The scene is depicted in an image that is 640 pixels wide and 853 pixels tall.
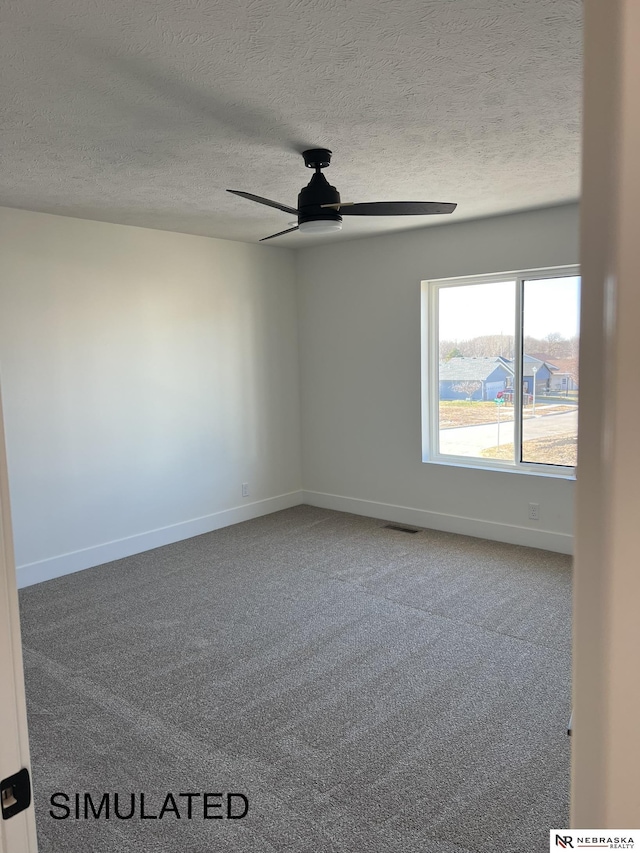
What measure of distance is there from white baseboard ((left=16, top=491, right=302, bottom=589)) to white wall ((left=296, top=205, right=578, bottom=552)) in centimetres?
56

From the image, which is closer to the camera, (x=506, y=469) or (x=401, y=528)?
(x=506, y=469)

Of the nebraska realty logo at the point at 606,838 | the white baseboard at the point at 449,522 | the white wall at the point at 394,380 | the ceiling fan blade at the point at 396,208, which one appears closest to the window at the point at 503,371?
the white wall at the point at 394,380

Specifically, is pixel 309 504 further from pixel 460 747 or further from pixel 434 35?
pixel 434 35

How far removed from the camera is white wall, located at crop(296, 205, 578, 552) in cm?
490

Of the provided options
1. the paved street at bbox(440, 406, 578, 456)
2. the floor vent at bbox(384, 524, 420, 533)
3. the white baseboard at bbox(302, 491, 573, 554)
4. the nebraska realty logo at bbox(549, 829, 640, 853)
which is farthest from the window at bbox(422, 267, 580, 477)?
the nebraska realty logo at bbox(549, 829, 640, 853)

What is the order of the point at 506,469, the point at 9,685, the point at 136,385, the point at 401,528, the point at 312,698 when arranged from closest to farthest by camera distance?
the point at 9,685 → the point at 312,698 → the point at 136,385 → the point at 506,469 → the point at 401,528

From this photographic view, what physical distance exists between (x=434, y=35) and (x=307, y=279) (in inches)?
168

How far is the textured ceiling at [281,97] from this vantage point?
189cm

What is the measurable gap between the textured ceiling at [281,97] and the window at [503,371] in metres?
1.09

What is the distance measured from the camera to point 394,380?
5699mm

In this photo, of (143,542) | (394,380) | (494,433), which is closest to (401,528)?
(494,433)

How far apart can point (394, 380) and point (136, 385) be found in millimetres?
2235

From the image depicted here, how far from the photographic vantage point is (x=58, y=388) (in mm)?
4586

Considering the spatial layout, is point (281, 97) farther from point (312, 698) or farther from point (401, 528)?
point (401, 528)
